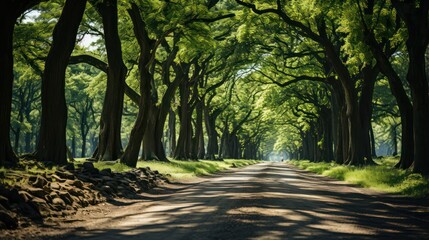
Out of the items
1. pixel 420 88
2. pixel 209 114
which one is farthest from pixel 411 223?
pixel 209 114

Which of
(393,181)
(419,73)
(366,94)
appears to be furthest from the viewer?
(366,94)

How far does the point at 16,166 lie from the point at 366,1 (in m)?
18.7

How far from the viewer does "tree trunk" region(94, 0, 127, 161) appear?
76.3ft

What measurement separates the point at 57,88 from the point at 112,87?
798cm

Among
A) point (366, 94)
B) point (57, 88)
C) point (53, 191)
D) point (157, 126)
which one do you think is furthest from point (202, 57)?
point (53, 191)

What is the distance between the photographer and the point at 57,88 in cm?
1631

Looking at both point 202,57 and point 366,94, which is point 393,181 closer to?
point 366,94

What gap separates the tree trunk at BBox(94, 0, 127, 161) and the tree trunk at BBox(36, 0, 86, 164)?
6.49 meters

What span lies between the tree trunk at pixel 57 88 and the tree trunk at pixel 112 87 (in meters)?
6.49

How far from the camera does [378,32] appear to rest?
22594 millimetres

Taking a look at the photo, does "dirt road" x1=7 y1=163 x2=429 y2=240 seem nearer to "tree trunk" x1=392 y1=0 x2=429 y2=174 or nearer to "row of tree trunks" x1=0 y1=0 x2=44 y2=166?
"row of tree trunks" x1=0 y1=0 x2=44 y2=166

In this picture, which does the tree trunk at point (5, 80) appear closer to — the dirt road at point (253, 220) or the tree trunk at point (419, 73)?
the dirt road at point (253, 220)

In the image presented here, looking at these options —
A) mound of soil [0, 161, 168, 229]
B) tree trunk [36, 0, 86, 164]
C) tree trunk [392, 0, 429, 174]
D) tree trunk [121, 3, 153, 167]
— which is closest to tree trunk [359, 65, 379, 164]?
tree trunk [392, 0, 429, 174]

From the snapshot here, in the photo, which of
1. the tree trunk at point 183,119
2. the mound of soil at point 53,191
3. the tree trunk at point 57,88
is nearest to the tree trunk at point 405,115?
the mound of soil at point 53,191
